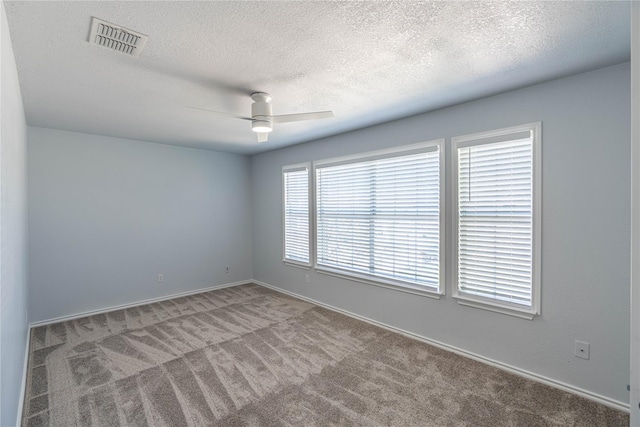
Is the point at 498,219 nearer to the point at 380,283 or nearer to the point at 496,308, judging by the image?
the point at 496,308

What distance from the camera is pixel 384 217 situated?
3.73 metres

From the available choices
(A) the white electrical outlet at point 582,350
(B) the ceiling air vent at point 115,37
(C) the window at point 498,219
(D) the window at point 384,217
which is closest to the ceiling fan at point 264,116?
(B) the ceiling air vent at point 115,37

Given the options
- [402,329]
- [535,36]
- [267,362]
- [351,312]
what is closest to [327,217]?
[351,312]

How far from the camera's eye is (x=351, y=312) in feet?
Result: 13.4

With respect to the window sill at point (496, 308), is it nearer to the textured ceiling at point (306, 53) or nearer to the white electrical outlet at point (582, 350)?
the white electrical outlet at point (582, 350)

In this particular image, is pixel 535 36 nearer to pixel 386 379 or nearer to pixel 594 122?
pixel 594 122

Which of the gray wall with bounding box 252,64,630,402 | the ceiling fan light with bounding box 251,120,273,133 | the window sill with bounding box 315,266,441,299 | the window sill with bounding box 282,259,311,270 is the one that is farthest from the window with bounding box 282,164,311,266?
the gray wall with bounding box 252,64,630,402

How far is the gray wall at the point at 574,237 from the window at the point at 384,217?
0.99 ft

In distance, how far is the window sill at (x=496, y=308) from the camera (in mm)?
2591

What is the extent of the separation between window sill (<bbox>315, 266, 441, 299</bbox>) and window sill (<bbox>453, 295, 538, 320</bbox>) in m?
0.25

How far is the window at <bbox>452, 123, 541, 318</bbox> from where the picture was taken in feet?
8.45

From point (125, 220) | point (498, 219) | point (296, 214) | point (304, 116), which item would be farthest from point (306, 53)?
point (125, 220)

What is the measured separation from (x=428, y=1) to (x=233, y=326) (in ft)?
12.2

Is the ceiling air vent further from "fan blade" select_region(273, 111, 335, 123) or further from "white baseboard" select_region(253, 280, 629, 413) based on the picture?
"white baseboard" select_region(253, 280, 629, 413)
